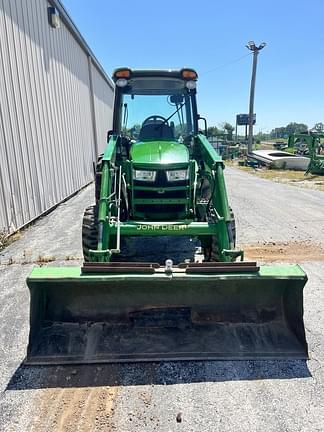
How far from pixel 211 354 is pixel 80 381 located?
1.03 m

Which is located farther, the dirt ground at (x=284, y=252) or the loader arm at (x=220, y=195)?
the dirt ground at (x=284, y=252)

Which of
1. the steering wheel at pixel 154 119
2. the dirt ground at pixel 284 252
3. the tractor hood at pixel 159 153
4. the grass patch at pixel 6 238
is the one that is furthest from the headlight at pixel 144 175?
the grass patch at pixel 6 238

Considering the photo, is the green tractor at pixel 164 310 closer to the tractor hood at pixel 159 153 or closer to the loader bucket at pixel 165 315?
the loader bucket at pixel 165 315

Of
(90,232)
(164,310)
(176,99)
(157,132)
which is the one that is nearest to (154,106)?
(176,99)

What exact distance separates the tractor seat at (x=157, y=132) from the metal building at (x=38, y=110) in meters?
2.73

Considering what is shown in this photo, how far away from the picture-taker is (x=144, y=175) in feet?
13.3

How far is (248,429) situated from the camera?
214 cm

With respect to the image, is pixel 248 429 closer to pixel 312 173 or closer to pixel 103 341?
pixel 103 341

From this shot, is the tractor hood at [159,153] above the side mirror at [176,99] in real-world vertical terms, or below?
below

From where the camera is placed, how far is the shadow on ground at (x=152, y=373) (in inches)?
100

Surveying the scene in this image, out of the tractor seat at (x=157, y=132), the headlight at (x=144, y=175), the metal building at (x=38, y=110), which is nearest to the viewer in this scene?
the headlight at (x=144, y=175)

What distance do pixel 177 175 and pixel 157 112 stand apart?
146 cm

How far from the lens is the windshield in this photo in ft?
16.0

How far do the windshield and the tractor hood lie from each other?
44 centimetres
